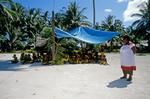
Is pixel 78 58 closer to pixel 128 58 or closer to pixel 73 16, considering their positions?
pixel 128 58

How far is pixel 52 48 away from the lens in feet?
60.5

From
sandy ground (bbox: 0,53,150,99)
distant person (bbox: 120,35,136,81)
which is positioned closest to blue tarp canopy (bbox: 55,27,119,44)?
sandy ground (bbox: 0,53,150,99)

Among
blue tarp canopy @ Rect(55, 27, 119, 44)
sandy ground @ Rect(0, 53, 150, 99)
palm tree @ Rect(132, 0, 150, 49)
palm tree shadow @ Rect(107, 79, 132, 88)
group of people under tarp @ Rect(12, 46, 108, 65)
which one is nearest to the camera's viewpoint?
sandy ground @ Rect(0, 53, 150, 99)

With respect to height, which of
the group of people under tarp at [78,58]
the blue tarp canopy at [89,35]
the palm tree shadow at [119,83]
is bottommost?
the palm tree shadow at [119,83]

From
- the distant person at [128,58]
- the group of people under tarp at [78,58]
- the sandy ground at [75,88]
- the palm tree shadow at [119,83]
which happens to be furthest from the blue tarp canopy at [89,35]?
the palm tree shadow at [119,83]

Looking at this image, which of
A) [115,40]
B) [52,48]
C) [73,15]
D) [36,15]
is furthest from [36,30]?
[52,48]

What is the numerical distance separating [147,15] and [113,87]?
34855 mm

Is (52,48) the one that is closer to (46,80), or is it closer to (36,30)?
(46,80)

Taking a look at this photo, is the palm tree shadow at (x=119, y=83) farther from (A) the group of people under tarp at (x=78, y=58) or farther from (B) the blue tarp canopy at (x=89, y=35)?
(B) the blue tarp canopy at (x=89, y=35)

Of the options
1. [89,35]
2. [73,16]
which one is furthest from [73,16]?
[89,35]

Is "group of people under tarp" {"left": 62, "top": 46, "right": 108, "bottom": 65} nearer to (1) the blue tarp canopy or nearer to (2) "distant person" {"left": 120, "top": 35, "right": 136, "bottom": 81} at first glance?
(1) the blue tarp canopy

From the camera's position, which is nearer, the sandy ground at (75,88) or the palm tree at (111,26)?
the sandy ground at (75,88)

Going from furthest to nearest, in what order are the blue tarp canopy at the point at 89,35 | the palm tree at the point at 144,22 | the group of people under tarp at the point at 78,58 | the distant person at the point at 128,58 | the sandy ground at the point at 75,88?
the palm tree at the point at 144,22
the blue tarp canopy at the point at 89,35
the group of people under tarp at the point at 78,58
the distant person at the point at 128,58
the sandy ground at the point at 75,88

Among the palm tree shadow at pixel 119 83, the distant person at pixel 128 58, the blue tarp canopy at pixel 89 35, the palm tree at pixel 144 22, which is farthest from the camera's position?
the palm tree at pixel 144 22
